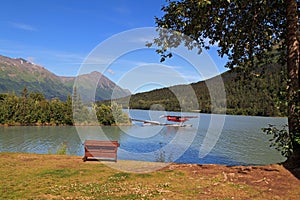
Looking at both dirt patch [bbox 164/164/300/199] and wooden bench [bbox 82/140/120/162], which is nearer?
dirt patch [bbox 164/164/300/199]

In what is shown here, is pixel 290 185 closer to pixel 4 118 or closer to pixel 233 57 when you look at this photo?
pixel 233 57

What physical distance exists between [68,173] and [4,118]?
99841 millimetres

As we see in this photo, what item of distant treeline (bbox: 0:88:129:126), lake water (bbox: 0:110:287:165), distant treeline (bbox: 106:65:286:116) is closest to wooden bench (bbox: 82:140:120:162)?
lake water (bbox: 0:110:287:165)

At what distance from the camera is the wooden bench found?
14.9m

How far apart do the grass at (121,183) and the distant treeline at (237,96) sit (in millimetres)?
4119

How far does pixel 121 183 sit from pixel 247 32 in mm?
9224

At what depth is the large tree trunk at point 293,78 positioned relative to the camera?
11.6 m

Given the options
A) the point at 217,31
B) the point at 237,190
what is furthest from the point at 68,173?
the point at 217,31

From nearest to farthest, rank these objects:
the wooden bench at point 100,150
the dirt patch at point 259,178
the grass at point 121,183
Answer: the grass at point 121,183, the dirt patch at point 259,178, the wooden bench at point 100,150

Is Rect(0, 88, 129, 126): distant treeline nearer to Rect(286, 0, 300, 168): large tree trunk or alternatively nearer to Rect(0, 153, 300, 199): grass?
Rect(0, 153, 300, 199): grass

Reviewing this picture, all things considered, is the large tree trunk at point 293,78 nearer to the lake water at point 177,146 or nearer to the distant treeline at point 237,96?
the distant treeline at point 237,96

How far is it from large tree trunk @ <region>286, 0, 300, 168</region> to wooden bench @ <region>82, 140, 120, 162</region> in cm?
A: 887

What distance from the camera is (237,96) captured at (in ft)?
536

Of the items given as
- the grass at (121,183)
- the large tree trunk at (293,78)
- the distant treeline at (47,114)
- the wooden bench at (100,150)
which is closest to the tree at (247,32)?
the large tree trunk at (293,78)
